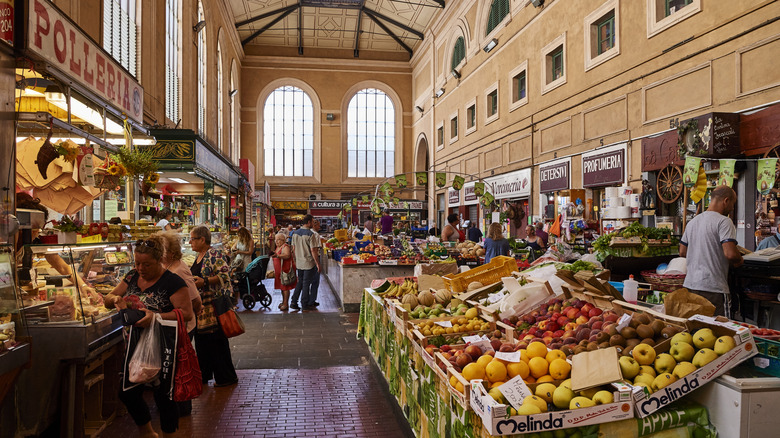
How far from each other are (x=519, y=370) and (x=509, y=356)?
0.46ft

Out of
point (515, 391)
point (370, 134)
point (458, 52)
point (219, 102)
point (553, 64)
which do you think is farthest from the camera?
point (370, 134)

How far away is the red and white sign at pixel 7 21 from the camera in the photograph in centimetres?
390

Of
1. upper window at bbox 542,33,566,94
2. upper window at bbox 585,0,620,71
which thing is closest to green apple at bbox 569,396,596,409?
upper window at bbox 585,0,620,71

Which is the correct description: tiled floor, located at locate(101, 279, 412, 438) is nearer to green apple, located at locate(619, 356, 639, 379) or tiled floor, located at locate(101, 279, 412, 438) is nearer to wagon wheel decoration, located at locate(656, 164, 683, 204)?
green apple, located at locate(619, 356, 639, 379)

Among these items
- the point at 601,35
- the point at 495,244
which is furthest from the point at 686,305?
the point at 601,35

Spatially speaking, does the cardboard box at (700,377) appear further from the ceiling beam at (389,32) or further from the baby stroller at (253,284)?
the ceiling beam at (389,32)

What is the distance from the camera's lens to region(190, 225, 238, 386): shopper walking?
4840 millimetres

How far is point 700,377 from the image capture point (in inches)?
91.4

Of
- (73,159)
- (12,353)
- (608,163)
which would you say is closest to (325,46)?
(608,163)

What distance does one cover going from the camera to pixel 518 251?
9852mm

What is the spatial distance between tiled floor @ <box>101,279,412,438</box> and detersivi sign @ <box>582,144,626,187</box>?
6.29 m

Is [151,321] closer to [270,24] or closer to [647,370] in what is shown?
[647,370]

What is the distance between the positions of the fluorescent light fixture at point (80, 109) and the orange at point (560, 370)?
190 inches

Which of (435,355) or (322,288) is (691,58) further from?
(322,288)
